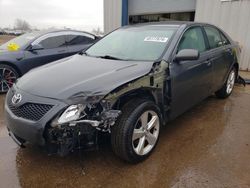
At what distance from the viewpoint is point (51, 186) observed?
2.22m

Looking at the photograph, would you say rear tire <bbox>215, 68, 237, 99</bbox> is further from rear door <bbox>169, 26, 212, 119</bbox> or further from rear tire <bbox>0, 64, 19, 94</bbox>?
rear tire <bbox>0, 64, 19, 94</bbox>

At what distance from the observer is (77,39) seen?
241 inches

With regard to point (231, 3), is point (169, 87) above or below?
below

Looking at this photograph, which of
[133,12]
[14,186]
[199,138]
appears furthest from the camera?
[133,12]

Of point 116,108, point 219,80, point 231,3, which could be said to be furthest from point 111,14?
point 116,108


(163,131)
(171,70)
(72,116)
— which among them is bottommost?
(163,131)

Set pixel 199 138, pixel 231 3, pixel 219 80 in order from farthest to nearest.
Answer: pixel 231 3, pixel 219 80, pixel 199 138

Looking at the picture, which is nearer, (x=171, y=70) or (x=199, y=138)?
(x=171, y=70)

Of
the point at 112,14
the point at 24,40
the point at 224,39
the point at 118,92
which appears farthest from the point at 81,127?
the point at 112,14

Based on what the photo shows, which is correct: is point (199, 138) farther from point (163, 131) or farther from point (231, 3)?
point (231, 3)

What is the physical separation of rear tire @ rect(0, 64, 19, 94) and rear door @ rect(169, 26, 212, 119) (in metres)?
3.80

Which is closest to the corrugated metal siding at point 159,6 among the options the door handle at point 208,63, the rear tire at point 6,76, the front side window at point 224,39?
the front side window at point 224,39

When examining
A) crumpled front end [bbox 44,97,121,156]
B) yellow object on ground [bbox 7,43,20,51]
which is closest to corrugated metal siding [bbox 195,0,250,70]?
yellow object on ground [bbox 7,43,20,51]

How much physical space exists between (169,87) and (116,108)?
2.58 ft
